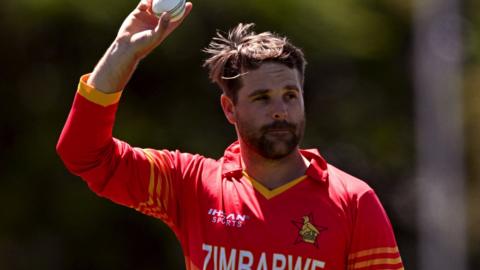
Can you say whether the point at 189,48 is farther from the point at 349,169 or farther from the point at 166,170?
the point at 166,170

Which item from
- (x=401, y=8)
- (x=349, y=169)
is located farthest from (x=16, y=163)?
(x=401, y=8)

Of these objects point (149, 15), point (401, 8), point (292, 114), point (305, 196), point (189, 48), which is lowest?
point (305, 196)

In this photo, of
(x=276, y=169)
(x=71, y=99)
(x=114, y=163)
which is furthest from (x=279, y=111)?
(x=71, y=99)

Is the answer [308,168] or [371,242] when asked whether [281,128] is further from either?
[371,242]

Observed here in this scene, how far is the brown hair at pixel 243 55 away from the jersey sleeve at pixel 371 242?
658 mm

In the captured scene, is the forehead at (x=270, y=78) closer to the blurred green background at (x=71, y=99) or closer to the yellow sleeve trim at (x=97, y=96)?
the yellow sleeve trim at (x=97, y=96)

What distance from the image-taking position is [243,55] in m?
5.09

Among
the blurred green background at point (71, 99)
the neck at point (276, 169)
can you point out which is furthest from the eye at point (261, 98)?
the blurred green background at point (71, 99)

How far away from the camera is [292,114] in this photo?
4906mm

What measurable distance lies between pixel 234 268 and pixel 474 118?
11362 mm

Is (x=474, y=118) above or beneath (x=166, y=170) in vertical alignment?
above

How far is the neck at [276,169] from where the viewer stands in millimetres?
A: 5066

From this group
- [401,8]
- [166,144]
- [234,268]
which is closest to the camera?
[234,268]

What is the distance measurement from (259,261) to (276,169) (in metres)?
0.43
